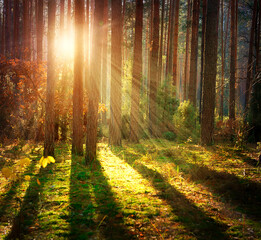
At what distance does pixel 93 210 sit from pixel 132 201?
809 millimetres

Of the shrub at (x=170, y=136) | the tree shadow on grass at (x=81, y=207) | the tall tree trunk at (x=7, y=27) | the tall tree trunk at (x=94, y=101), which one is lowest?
the shrub at (x=170, y=136)

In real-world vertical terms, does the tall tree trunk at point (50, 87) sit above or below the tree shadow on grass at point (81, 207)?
above

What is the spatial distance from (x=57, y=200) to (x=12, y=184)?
4.69 ft

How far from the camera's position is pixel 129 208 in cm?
403

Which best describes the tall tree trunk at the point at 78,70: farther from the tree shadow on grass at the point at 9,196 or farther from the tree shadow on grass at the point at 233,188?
the tree shadow on grass at the point at 233,188

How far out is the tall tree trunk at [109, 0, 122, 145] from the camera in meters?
10.6

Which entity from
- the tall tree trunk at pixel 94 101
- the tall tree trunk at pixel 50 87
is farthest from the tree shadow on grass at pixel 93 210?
A: the tall tree trunk at pixel 50 87

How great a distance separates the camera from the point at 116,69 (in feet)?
34.9

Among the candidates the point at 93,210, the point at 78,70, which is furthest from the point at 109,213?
the point at 78,70

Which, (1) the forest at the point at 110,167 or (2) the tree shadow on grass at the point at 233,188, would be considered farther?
(2) the tree shadow on grass at the point at 233,188

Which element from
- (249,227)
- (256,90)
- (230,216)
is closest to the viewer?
(249,227)

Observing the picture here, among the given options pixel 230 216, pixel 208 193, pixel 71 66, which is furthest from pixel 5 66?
pixel 230 216

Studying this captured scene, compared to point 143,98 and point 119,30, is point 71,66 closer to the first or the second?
point 119,30

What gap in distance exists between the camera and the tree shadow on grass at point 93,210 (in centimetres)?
321
